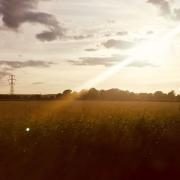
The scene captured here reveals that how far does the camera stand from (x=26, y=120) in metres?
15.7

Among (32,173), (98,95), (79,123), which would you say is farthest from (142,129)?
(98,95)

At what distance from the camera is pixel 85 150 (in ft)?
44.7

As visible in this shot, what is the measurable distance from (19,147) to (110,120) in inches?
168

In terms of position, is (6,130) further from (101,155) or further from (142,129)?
(142,129)

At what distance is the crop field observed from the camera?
12.6 meters

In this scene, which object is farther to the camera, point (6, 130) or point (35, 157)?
point (6, 130)

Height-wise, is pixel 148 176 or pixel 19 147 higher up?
pixel 19 147

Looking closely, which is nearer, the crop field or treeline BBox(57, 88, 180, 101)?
the crop field

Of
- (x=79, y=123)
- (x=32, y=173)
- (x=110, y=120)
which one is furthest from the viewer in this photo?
(x=110, y=120)

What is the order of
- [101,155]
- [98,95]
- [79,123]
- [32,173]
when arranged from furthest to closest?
1. [98,95]
2. [79,123]
3. [101,155]
4. [32,173]

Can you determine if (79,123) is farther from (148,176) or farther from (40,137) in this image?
(148,176)

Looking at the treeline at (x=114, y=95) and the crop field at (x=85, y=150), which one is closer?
the crop field at (x=85, y=150)

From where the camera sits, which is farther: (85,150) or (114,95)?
(114,95)

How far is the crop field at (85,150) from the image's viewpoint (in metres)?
12.6
